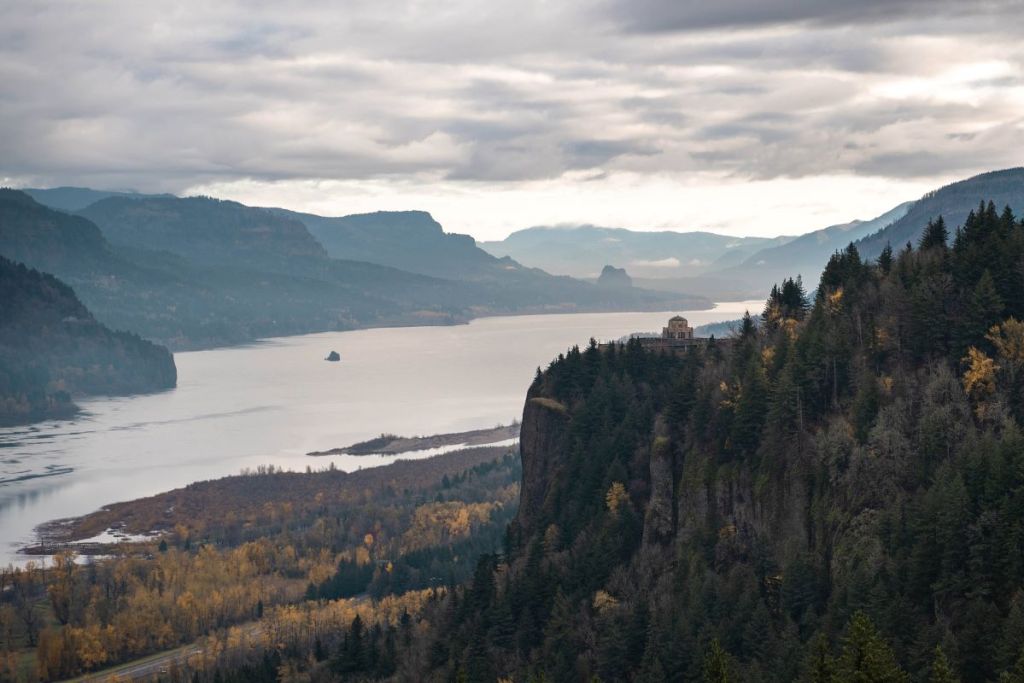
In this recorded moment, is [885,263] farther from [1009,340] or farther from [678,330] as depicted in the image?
[678,330]

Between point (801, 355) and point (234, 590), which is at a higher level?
point (801, 355)

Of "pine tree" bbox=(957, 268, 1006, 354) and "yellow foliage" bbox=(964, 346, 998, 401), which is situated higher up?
"pine tree" bbox=(957, 268, 1006, 354)

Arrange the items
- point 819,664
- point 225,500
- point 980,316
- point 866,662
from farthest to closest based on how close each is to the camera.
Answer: point 225,500 < point 980,316 < point 819,664 < point 866,662

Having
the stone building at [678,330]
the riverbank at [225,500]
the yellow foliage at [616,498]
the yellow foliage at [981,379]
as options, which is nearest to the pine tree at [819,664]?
the yellow foliage at [981,379]

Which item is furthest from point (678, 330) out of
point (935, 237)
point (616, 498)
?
point (935, 237)

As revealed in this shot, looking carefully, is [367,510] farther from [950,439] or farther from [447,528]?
[950,439]

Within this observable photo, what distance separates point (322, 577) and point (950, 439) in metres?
80.5

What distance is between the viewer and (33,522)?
550ft

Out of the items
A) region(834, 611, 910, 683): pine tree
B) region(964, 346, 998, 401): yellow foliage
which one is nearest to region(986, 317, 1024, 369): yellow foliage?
region(964, 346, 998, 401): yellow foliage

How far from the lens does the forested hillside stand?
56531 millimetres

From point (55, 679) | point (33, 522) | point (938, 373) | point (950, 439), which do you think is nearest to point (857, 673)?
point (950, 439)

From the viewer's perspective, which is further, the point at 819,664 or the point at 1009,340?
Answer: the point at 1009,340

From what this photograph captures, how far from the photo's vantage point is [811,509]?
225 feet

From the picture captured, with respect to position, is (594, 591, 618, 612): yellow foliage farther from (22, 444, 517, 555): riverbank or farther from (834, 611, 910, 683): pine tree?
(22, 444, 517, 555): riverbank
